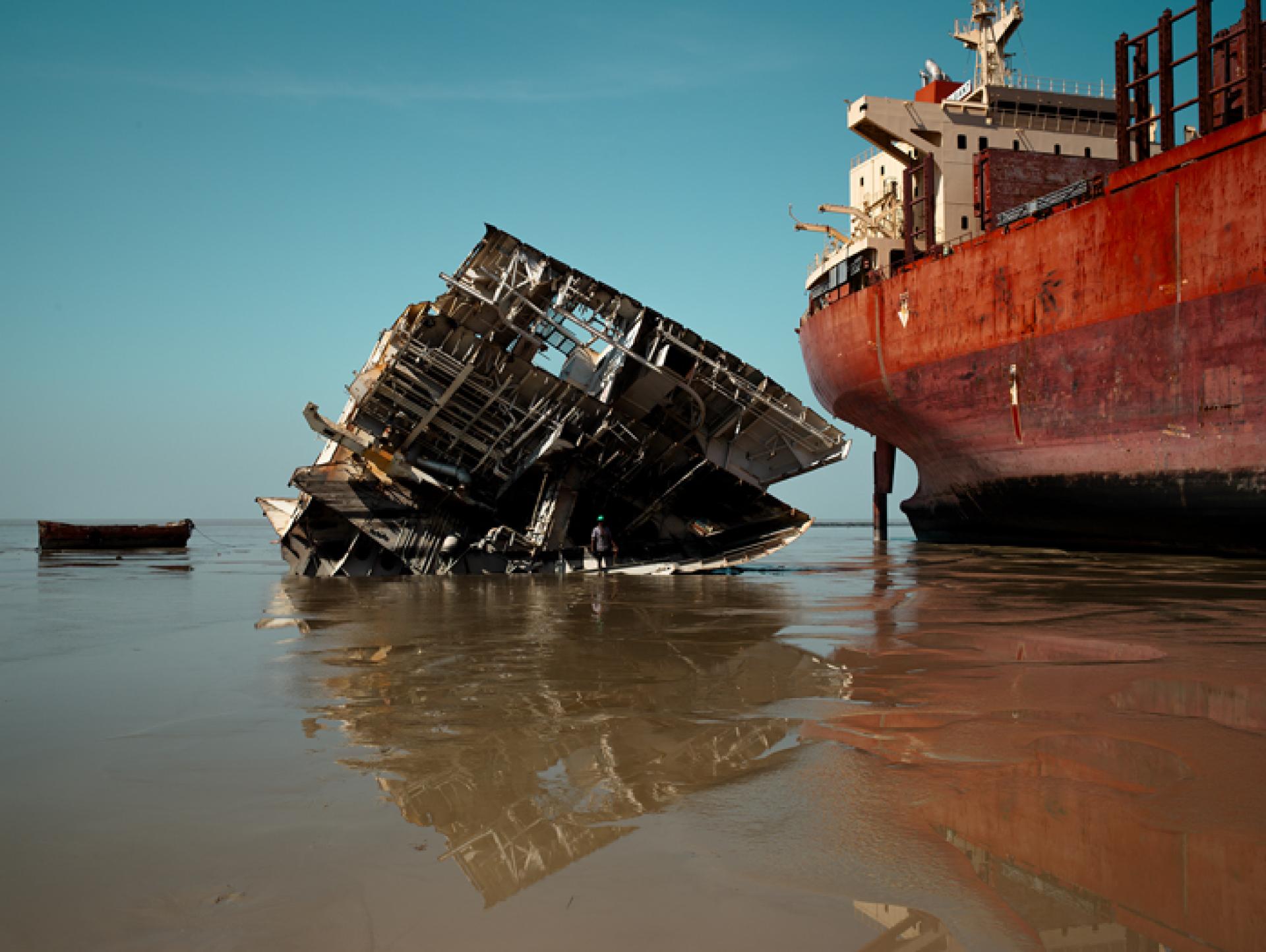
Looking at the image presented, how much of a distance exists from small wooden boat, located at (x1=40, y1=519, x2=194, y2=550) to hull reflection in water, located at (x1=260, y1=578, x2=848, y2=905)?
89.6ft

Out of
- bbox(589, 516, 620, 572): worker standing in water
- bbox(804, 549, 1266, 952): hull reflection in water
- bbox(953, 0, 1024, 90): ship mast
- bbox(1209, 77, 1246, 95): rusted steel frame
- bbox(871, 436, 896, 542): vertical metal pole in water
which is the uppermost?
bbox(953, 0, 1024, 90): ship mast

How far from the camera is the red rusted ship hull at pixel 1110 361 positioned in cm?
1474

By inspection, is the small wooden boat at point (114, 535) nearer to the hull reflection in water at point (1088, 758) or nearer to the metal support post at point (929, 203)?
the metal support post at point (929, 203)

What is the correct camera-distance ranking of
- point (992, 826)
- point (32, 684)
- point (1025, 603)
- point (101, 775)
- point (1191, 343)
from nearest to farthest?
1. point (992, 826)
2. point (101, 775)
3. point (32, 684)
4. point (1025, 603)
5. point (1191, 343)

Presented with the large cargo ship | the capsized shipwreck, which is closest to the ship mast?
the large cargo ship

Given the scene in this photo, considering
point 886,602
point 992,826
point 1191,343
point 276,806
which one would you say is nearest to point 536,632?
point 886,602

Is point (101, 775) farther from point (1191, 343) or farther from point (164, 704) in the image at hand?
point (1191, 343)

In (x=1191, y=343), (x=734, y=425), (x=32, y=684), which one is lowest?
(x=32, y=684)

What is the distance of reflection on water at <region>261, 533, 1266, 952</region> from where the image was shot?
9.61 feet

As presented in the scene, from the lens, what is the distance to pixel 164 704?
19.9 feet

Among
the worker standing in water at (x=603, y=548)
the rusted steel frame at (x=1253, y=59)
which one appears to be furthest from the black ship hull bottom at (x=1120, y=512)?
the worker standing in water at (x=603, y=548)

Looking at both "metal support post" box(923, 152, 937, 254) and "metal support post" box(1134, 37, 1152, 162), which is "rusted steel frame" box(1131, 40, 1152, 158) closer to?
"metal support post" box(1134, 37, 1152, 162)

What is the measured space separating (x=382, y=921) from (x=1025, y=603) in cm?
962

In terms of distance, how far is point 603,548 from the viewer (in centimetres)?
1767
